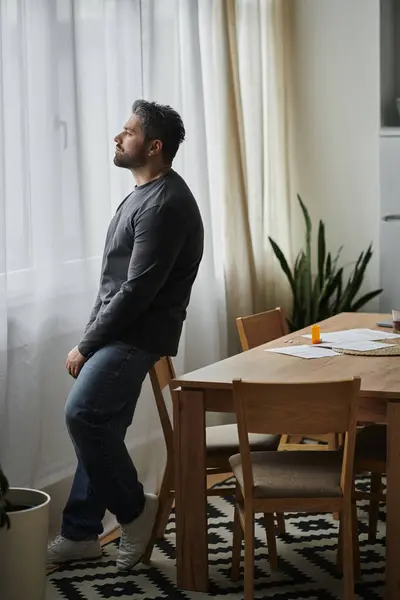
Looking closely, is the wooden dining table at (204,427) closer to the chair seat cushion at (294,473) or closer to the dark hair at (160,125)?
the chair seat cushion at (294,473)

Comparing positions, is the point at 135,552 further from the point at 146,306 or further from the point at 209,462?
the point at 146,306

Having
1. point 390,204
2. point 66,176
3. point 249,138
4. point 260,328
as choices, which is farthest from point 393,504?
point 249,138

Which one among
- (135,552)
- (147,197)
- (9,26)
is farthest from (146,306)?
(9,26)

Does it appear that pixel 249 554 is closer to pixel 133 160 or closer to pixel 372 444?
pixel 372 444

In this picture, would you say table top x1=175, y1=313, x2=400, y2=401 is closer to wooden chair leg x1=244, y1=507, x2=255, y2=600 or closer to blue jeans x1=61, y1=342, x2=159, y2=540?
blue jeans x1=61, y1=342, x2=159, y2=540

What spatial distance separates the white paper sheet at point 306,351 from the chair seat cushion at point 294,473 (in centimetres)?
41

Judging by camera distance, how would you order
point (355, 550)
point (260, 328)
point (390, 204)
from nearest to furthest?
point (355, 550), point (260, 328), point (390, 204)

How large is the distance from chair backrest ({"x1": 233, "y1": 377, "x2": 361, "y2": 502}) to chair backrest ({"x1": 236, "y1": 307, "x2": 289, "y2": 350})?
111 cm

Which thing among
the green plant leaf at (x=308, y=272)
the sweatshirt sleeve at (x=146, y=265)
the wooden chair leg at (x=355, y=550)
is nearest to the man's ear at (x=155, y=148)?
the sweatshirt sleeve at (x=146, y=265)

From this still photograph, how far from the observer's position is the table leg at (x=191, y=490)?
339cm

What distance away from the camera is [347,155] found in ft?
19.2

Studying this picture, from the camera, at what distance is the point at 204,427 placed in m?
3.41

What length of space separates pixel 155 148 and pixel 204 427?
3.28 feet

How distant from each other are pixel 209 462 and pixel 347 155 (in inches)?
105
